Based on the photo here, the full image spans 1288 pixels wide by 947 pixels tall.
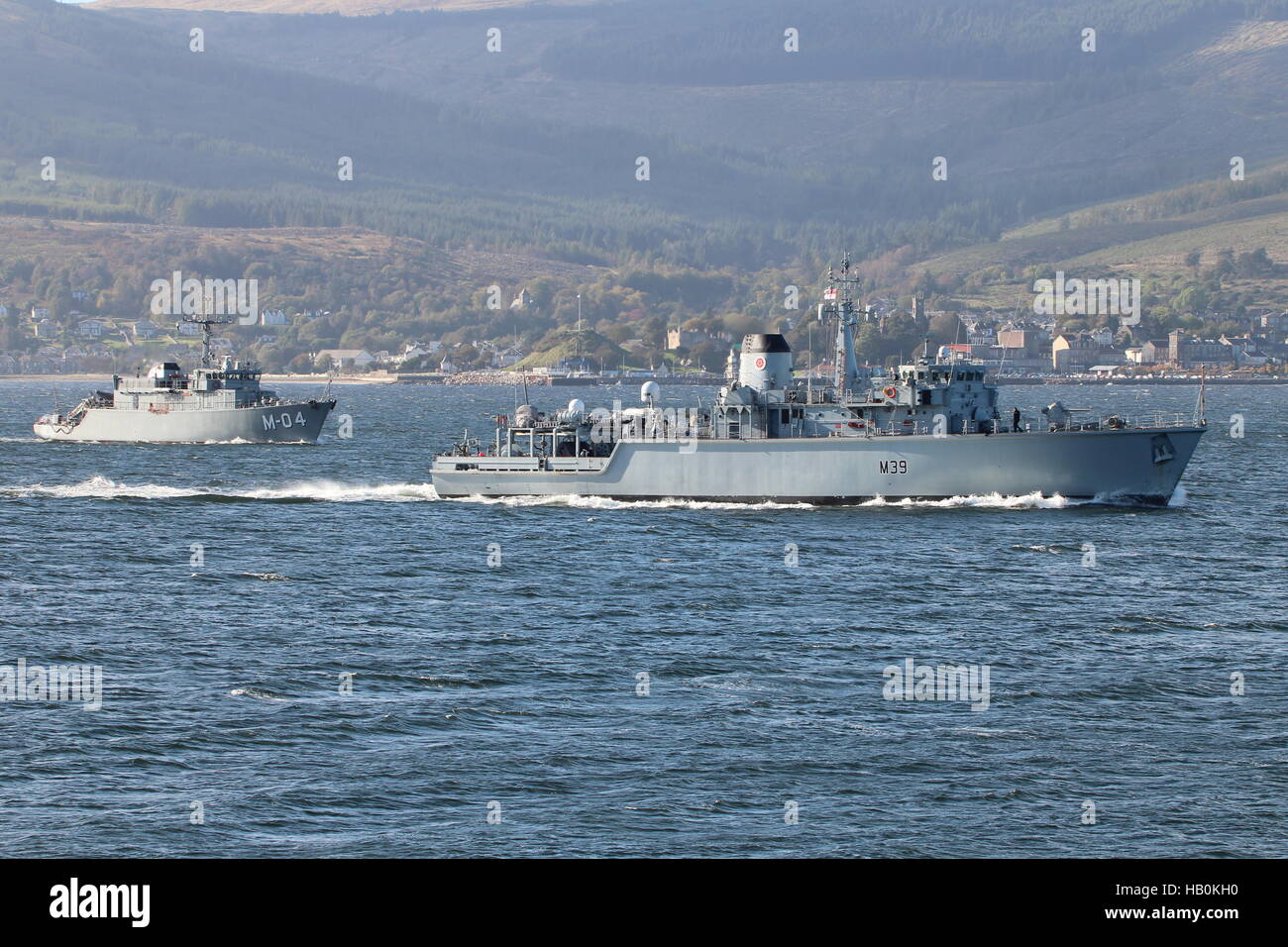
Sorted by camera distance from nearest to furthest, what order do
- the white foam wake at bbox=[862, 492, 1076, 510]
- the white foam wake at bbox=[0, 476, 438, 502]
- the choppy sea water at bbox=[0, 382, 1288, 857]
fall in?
the choppy sea water at bbox=[0, 382, 1288, 857] < the white foam wake at bbox=[862, 492, 1076, 510] < the white foam wake at bbox=[0, 476, 438, 502]

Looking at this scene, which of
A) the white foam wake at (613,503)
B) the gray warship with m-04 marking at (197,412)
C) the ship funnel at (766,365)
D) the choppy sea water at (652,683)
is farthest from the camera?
the gray warship with m-04 marking at (197,412)

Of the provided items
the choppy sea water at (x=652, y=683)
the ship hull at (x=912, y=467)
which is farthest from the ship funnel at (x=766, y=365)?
the choppy sea water at (x=652, y=683)

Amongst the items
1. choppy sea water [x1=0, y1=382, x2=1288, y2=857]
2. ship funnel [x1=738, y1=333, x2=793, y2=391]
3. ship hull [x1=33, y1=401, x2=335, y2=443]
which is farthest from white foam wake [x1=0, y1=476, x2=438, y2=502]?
ship hull [x1=33, y1=401, x2=335, y2=443]

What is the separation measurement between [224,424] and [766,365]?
62.0m

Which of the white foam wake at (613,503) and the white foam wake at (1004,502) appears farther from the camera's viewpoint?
the white foam wake at (613,503)

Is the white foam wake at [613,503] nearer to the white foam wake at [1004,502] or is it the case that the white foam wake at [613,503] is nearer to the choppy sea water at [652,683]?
the choppy sea water at [652,683]

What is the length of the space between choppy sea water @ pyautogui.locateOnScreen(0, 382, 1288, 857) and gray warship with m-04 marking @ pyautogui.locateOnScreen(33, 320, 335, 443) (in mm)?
50311

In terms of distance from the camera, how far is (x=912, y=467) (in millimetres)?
64688

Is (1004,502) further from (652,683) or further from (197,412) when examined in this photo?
(197,412)

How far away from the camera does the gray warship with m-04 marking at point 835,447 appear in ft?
211

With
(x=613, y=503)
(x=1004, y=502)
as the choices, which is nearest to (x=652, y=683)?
(x=1004, y=502)

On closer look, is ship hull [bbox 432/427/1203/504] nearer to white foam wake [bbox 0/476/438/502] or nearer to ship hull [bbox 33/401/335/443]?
white foam wake [bbox 0/476/438/502]

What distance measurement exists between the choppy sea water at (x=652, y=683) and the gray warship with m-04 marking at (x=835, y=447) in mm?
1633

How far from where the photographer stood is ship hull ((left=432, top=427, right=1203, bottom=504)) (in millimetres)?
63875
